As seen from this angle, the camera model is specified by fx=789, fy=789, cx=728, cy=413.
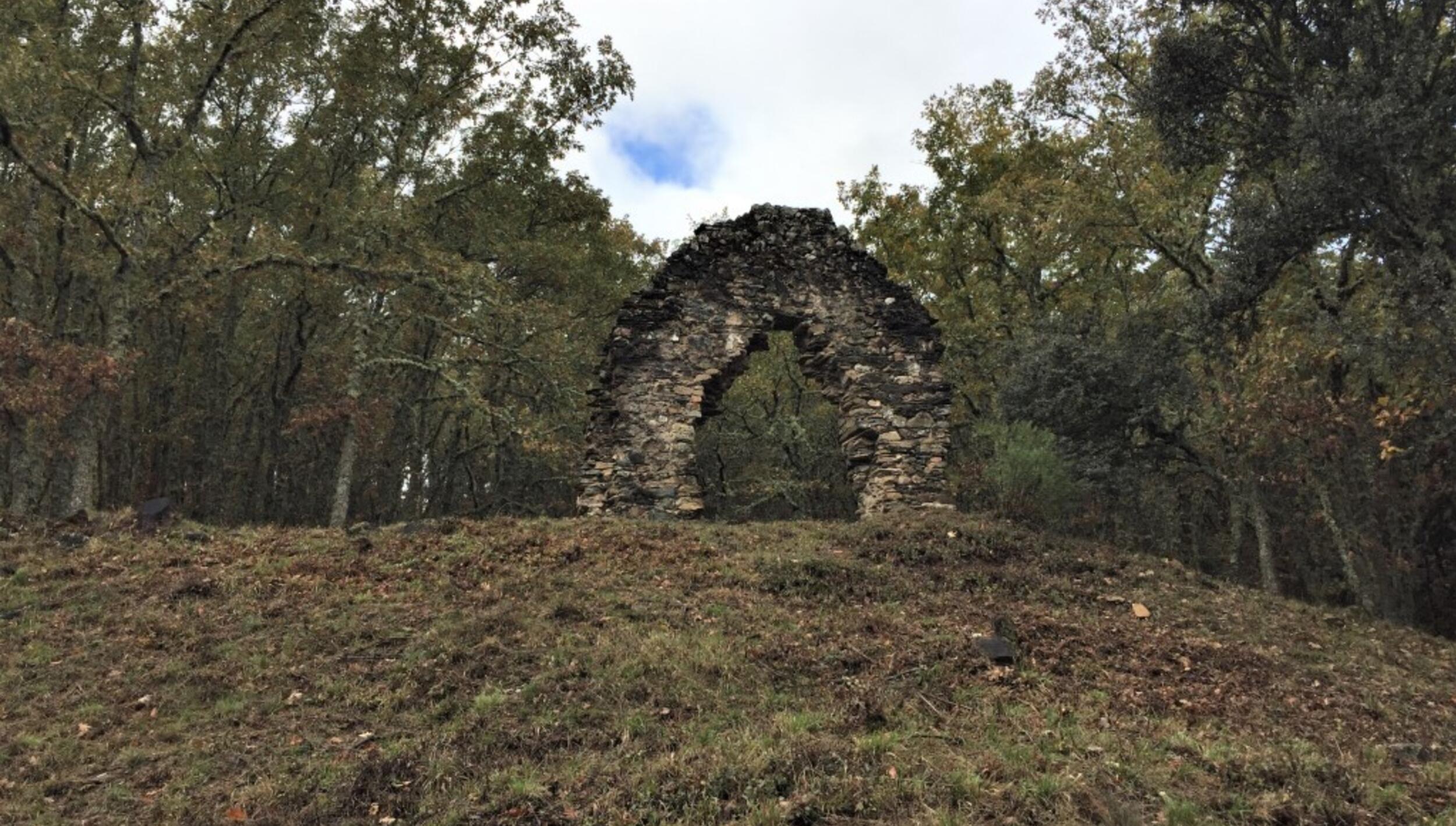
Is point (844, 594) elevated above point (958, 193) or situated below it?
below

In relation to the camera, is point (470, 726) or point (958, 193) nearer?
point (470, 726)

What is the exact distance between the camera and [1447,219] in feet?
30.2

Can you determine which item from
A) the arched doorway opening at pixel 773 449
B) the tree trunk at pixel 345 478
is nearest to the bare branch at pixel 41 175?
the tree trunk at pixel 345 478

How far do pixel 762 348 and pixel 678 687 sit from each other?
8324 mm

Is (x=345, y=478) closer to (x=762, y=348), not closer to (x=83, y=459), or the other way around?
(x=83, y=459)

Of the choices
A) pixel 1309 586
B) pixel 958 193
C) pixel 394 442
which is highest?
pixel 958 193

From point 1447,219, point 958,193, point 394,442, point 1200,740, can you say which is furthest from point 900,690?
point 394,442

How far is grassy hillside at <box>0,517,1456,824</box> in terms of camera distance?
14.6ft

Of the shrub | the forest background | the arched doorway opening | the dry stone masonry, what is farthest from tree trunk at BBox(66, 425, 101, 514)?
the shrub

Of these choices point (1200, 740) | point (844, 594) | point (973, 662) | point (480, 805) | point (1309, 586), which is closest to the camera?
point (480, 805)

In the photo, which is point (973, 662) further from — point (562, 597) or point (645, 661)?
point (562, 597)

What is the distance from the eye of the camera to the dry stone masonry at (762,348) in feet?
41.0

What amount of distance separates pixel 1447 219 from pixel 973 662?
26.7ft

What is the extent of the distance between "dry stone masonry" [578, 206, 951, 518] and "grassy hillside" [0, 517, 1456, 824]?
240 cm
